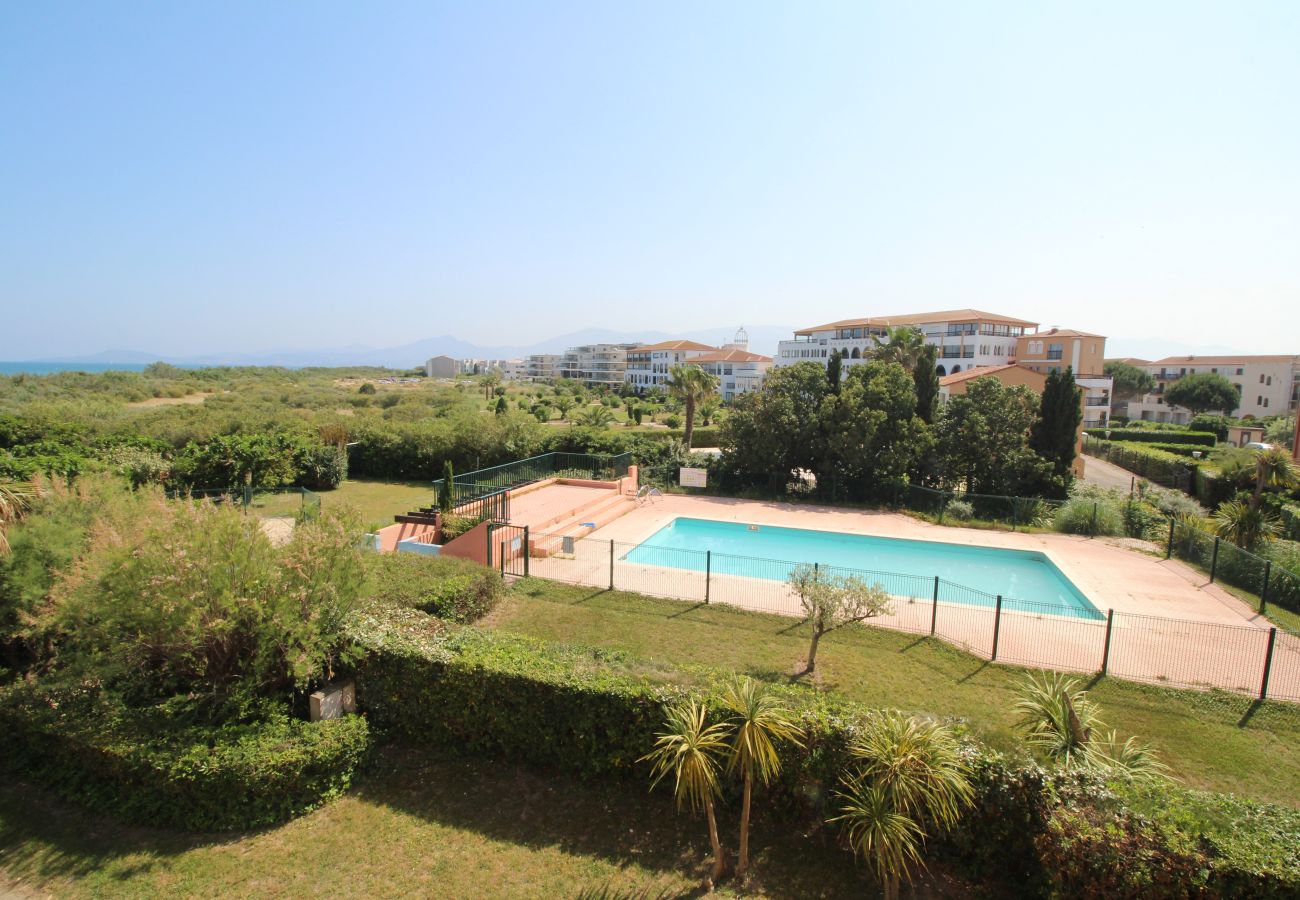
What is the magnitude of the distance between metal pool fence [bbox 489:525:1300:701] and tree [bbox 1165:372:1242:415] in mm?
62958

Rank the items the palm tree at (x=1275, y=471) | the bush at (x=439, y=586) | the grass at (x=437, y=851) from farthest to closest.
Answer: the palm tree at (x=1275, y=471) < the bush at (x=439, y=586) < the grass at (x=437, y=851)

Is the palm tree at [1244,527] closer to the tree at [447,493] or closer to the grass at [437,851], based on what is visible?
the grass at [437,851]

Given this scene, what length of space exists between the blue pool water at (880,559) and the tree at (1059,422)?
734 centimetres

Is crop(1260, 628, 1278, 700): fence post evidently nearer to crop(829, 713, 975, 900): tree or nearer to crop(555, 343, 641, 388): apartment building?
crop(829, 713, 975, 900): tree

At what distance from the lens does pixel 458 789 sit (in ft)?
24.5

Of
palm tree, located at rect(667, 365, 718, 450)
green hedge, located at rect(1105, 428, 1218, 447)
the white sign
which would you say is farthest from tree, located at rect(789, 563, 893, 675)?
green hedge, located at rect(1105, 428, 1218, 447)

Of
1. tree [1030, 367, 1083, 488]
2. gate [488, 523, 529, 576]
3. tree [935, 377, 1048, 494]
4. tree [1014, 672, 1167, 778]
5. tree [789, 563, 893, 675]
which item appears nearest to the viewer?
tree [1014, 672, 1167, 778]

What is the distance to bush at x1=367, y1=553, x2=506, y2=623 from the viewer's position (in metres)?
11.1

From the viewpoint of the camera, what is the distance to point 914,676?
10469 mm

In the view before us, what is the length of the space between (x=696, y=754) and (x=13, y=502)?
477 inches

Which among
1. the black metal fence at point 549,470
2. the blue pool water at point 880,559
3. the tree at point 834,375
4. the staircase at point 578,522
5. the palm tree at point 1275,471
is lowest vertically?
the blue pool water at point 880,559

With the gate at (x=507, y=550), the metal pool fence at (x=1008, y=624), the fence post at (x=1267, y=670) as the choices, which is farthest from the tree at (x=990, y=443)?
the gate at (x=507, y=550)

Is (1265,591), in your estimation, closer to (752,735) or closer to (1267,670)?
(1267,670)

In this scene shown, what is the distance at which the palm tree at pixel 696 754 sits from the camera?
5.76 m
